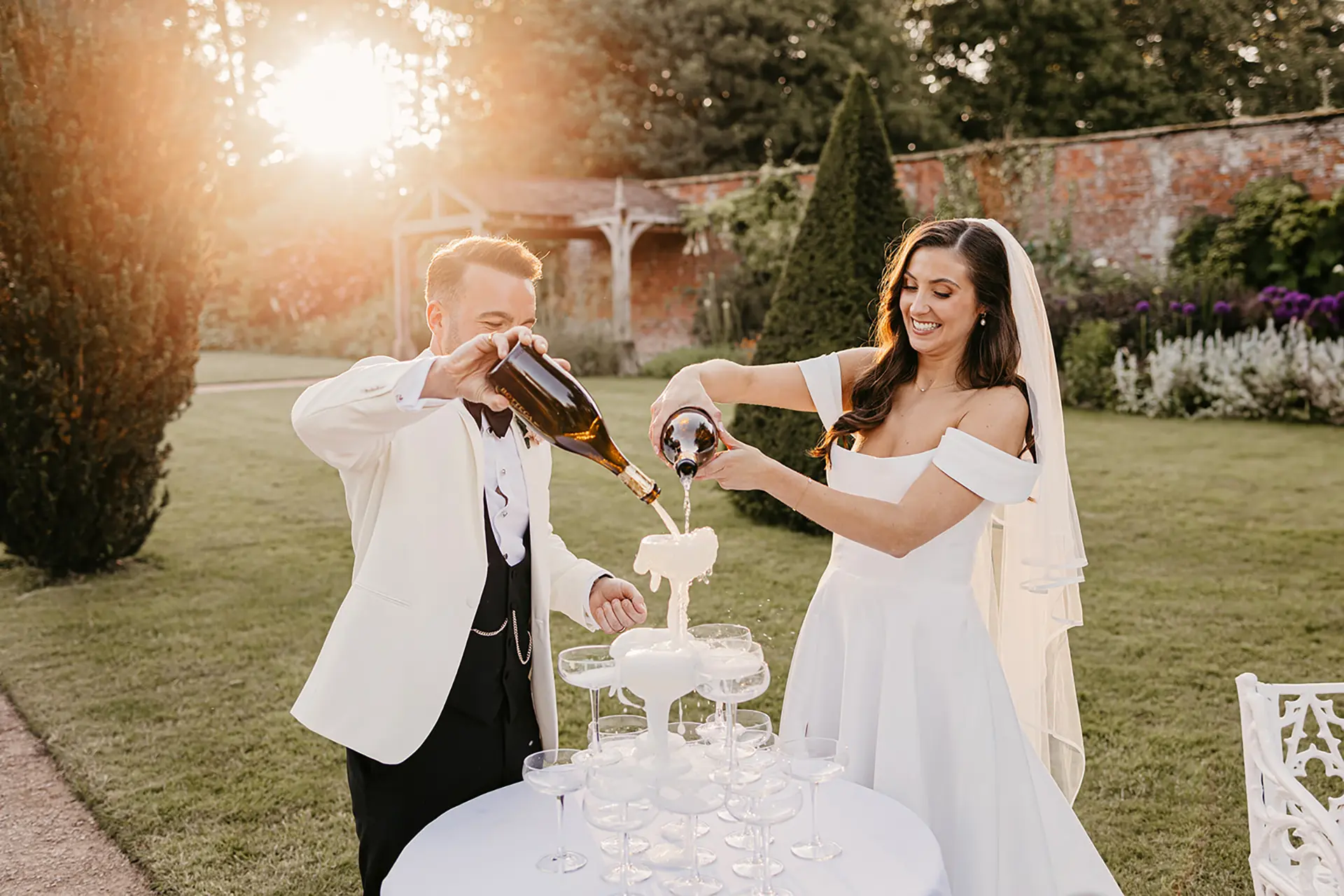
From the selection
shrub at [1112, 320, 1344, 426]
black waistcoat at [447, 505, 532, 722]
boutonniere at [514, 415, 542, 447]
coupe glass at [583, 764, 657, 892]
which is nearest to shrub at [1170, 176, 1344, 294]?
shrub at [1112, 320, 1344, 426]

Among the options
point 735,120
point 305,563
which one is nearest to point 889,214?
point 305,563

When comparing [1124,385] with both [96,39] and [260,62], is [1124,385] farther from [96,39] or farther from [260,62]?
[260,62]

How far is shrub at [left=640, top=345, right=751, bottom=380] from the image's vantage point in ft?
58.0

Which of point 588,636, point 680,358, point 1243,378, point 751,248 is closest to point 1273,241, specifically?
point 1243,378

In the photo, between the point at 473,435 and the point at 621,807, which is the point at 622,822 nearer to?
the point at 621,807

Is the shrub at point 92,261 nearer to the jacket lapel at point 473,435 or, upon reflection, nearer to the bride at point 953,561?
the jacket lapel at point 473,435

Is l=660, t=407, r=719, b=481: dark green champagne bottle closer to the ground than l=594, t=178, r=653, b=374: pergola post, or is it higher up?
closer to the ground

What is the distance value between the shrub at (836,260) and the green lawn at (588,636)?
0.88 metres

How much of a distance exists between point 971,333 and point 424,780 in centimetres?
193

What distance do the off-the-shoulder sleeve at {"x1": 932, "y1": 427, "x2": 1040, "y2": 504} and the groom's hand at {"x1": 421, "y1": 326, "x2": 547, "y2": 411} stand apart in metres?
1.14

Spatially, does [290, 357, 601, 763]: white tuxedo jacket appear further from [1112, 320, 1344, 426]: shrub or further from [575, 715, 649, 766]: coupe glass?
[1112, 320, 1344, 426]: shrub

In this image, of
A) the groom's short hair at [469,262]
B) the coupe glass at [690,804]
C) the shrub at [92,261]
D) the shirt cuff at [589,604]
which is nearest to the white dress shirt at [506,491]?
the shirt cuff at [589,604]

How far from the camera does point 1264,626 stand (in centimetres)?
621

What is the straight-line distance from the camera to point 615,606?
2799mm
